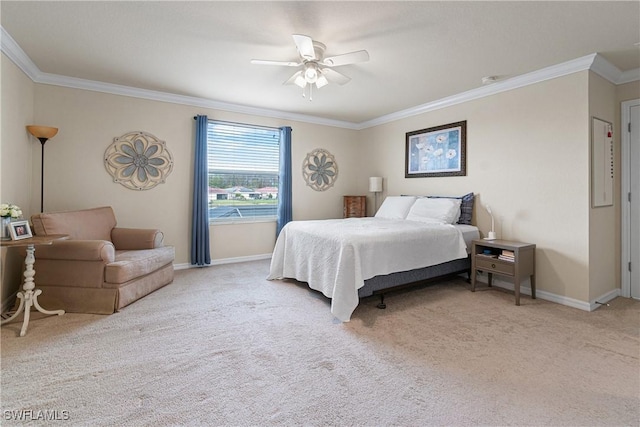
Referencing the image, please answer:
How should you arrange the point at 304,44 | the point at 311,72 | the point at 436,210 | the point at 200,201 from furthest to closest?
the point at 200,201
the point at 436,210
the point at 311,72
the point at 304,44

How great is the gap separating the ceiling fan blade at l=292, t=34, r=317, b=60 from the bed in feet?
5.48

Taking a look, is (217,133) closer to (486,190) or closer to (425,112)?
(425,112)

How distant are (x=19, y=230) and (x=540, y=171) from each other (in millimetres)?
5203

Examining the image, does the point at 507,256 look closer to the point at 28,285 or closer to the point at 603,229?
the point at 603,229

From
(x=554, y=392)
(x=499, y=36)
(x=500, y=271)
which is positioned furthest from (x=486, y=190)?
(x=554, y=392)

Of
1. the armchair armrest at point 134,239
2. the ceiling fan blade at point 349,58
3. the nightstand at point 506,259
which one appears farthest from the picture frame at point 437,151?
the armchair armrest at point 134,239

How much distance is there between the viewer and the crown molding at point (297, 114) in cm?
301

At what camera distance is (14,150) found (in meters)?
3.03

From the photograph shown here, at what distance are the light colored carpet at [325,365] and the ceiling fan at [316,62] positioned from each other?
234 centimetres

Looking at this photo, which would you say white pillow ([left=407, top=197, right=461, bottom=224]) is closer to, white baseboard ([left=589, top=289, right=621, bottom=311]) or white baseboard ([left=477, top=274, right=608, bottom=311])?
white baseboard ([left=477, top=274, right=608, bottom=311])

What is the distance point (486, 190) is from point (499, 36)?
195 cm

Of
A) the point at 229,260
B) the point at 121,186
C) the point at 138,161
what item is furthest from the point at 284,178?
the point at 121,186

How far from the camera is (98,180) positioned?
3955 mm

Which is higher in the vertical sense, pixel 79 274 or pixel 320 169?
pixel 320 169
